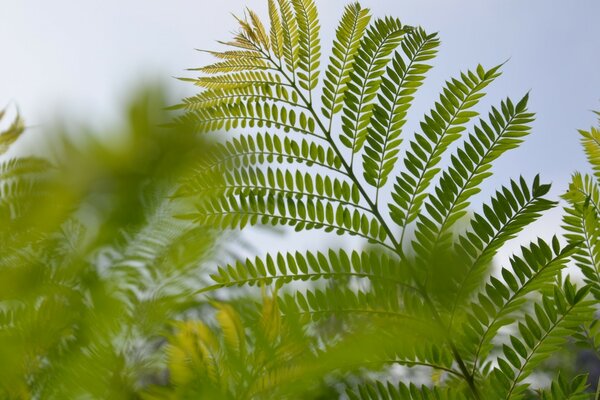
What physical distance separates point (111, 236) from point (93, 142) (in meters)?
0.04

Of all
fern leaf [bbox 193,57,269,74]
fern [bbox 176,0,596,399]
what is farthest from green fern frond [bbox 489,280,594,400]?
fern leaf [bbox 193,57,269,74]

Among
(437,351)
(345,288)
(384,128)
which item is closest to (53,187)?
(345,288)

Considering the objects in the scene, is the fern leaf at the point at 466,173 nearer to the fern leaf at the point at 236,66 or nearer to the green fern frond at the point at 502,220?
the green fern frond at the point at 502,220

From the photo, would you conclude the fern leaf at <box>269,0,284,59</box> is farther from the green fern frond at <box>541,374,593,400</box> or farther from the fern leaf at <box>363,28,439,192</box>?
the green fern frond at <box>541,374,593,400</box>

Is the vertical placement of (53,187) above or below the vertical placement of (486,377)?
above

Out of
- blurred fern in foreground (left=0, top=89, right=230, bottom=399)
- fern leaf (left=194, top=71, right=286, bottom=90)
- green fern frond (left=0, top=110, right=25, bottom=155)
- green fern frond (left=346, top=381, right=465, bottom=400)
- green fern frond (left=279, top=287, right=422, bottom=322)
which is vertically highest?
fern leaf (left=194, top=71, right=286, bottom=90)

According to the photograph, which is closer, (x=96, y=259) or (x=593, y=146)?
(x=96, y=259)

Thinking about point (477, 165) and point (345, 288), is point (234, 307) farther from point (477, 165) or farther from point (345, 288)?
point (477, 165)

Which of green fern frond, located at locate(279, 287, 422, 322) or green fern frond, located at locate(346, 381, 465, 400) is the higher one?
green fern frond, located at locate(279, 287, 422, 322)

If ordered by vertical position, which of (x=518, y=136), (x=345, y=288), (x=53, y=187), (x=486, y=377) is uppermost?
(x=518, y=136)

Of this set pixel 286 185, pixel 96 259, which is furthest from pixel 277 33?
pixel 96 259

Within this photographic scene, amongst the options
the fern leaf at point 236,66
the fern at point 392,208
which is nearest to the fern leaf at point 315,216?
the fern at point 392,208

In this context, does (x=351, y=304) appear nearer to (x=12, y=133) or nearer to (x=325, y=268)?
(x=325, y=268)

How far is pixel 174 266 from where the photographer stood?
31 centimetres
